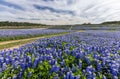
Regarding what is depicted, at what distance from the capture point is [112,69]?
4.81 meters

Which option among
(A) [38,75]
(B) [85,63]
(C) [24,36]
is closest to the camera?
(A) [38,75]

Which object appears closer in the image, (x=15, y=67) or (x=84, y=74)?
(x=84, y=74)

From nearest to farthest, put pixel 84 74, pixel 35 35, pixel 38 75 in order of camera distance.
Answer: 1. pixel 84 74
2. pixel 38 75
3. pixel 35 35

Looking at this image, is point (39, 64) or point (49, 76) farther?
point (39, 64)

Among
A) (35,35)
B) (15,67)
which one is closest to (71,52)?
(15,67)

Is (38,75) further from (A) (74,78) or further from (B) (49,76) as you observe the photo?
(A) (74,78)

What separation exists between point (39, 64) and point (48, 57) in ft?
2.19

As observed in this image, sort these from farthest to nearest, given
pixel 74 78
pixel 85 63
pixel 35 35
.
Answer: pixel 35 35
pixel 85 63
pixel 74 78

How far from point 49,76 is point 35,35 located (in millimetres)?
31455

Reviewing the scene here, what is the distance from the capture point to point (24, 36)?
3297 centimetres

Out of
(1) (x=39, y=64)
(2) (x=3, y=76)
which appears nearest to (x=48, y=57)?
(1) (x=39, y=64)

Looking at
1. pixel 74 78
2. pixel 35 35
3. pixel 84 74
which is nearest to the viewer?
pixel 74 78

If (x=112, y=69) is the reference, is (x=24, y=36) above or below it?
below

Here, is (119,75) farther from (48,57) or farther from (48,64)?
(48,57)
